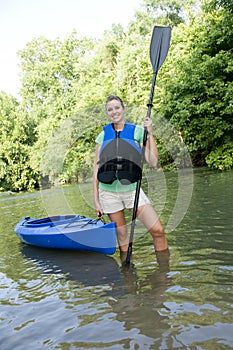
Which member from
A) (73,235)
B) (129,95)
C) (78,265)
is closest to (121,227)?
(78,265)

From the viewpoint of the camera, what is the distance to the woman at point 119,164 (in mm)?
3396

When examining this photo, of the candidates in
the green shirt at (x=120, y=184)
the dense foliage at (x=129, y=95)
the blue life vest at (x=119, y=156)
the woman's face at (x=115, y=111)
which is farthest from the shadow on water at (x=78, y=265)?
the dense foliage at (x=129, y=95)

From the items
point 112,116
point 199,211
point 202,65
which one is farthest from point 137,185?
point 202,65

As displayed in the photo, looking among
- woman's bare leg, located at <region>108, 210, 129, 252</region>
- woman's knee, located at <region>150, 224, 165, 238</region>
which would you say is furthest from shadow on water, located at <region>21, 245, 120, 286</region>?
woman's knee, located at <region>150, 224, 165, 238</region>

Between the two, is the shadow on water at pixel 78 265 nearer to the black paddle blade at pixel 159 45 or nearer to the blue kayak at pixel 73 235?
the blue kayak at pixel 73 235

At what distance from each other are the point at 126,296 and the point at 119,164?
114 centimetres

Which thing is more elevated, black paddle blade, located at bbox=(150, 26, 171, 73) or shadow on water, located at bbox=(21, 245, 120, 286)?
black paddle blade, located at bbox=(150, 26, 171, 73)

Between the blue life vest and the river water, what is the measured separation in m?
0.96

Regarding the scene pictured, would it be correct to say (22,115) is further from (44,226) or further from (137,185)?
(137,185)

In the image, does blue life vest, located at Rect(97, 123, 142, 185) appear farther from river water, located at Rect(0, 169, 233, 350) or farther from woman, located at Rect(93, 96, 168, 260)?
river water, located at Rect(0, 169, 233, 350)

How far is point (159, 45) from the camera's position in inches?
179

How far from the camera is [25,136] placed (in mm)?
29344

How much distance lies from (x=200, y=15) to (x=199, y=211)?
42.2 ft

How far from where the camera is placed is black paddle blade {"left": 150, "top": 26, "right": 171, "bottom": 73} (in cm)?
448
